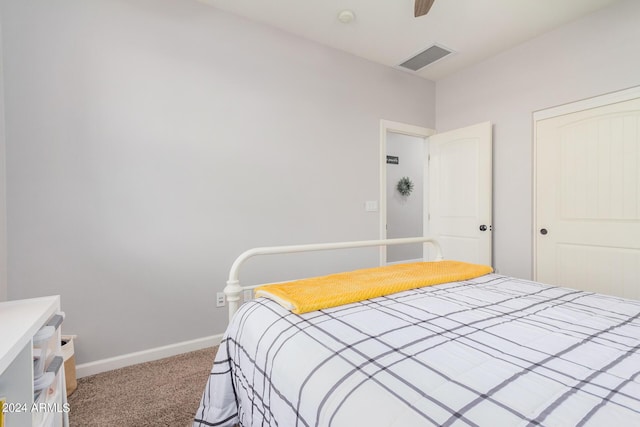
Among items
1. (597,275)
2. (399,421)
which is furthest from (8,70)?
(597,275)

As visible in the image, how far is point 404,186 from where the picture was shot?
5.34 metres

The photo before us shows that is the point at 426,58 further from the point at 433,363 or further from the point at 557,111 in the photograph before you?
the point at 433,363

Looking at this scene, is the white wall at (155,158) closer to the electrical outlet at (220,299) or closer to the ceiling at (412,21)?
the electrical outlet at (220,299)

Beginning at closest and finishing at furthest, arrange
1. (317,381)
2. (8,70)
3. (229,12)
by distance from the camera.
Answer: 1. (317,381)
2. (8,70)
3. (229,12)

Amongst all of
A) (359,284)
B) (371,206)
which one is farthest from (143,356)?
(371,206)

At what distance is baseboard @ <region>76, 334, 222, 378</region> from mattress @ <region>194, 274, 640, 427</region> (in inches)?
42.8

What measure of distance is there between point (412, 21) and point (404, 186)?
3.26 meters

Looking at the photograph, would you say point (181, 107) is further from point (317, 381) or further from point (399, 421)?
point (399, 421)

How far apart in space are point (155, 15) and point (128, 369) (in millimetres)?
2398

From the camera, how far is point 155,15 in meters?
2.03

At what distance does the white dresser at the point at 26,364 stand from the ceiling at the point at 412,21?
2242 mm

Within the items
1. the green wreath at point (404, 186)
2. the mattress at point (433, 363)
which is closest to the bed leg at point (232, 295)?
the mattress at point (433, 363)

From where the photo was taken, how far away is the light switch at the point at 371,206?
298 cm

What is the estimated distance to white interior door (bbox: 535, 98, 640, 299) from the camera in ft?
7.03
